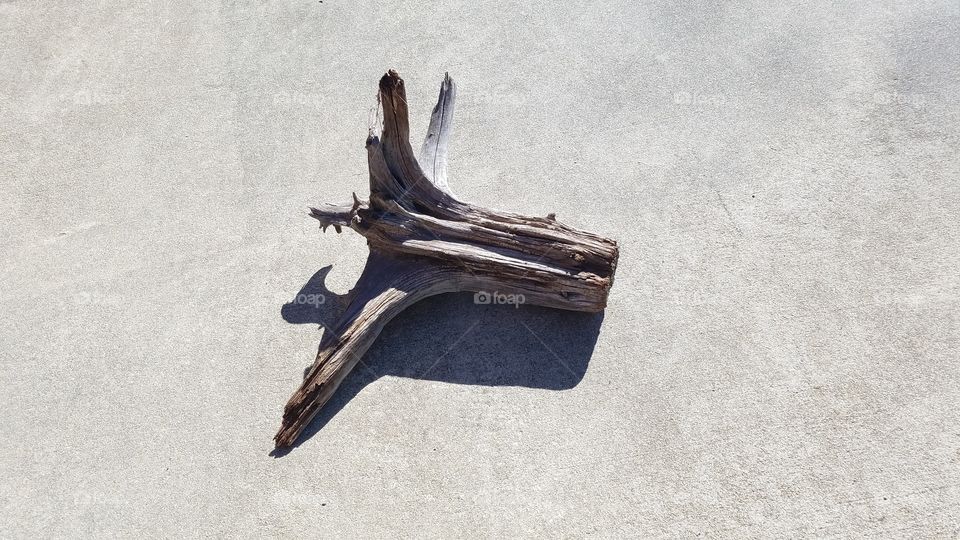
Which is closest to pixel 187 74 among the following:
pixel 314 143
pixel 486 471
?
pixel 314 143

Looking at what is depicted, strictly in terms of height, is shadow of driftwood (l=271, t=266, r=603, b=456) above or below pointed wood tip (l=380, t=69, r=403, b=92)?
below

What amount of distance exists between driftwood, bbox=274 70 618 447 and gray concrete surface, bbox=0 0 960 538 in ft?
0.87

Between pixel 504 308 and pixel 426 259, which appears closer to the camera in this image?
pixel 426 259

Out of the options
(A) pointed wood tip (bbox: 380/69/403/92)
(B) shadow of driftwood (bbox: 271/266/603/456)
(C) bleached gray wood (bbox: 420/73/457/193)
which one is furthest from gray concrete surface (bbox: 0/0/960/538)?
(A) pointed wood tip (bbox: 380/69/403/92)

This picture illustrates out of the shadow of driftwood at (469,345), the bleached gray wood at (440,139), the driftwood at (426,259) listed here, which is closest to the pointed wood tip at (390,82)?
the driftwood at (426,259)

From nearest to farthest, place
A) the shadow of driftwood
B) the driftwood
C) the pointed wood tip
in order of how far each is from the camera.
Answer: the pointed wood tip → the driftwood → the shadow of driftwood

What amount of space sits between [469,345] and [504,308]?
1.33 ft

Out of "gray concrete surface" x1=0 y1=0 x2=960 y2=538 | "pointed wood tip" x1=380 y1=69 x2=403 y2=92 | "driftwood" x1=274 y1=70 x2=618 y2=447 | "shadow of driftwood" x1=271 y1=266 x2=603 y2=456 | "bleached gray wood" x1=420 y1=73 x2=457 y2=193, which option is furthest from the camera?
"bleached gray wood" x1=420 y1=73 x2=457 y2=193

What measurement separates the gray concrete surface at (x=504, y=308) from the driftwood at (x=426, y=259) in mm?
264

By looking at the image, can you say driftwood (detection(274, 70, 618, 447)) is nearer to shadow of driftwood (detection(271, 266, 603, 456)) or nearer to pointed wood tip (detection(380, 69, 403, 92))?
shadow of driftwood (detection(271, 266, 603, 456))

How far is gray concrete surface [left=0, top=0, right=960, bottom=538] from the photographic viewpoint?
4.99 meters

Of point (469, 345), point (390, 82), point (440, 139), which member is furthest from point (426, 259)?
point (390, 82)

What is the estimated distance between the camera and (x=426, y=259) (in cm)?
552

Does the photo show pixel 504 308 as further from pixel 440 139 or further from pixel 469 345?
pixel 440 139
